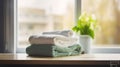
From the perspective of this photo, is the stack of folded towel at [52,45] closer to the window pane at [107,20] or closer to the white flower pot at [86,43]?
the white flower pot at [86,43]

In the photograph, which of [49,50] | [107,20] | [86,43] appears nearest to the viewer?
[49,50]

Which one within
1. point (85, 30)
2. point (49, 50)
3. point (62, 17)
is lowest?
point (49, 50)

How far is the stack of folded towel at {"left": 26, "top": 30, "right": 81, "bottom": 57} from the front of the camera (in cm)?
160

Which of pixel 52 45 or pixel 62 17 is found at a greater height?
pixel 62 17

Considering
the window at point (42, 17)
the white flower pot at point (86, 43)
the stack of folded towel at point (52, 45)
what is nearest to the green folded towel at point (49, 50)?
the stack of folded towel at point (52, 45)

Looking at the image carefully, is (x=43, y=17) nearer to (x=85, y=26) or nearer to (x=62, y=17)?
(x=62, y=17)

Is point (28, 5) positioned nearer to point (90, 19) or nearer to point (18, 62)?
point (90, 19)

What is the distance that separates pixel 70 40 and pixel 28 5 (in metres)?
0.56

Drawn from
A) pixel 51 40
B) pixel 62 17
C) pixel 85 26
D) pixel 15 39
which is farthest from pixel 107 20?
pixel 15 39

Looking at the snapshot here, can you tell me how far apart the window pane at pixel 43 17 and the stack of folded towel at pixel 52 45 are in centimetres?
33

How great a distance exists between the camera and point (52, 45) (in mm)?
1598

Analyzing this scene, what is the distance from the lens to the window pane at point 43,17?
2070 mm

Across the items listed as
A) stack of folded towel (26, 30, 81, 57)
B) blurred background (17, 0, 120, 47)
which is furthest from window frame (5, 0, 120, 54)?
stack of folded towel (26, 30, 81, 57)

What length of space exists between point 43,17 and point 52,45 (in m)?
0.54
